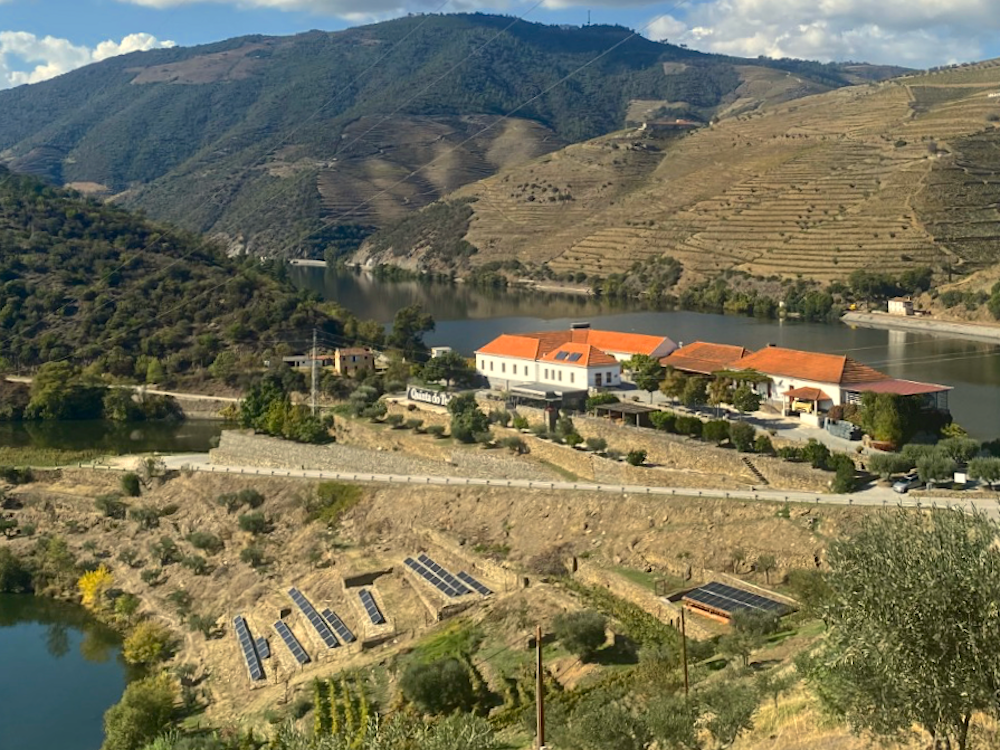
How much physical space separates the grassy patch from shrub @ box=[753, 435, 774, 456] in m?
24.8

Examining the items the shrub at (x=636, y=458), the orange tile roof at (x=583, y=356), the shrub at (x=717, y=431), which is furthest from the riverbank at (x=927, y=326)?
the shrub at (x=636, y=458)

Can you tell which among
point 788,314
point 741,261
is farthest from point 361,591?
point 741,261

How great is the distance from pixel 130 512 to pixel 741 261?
65.5 m

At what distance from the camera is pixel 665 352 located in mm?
38250

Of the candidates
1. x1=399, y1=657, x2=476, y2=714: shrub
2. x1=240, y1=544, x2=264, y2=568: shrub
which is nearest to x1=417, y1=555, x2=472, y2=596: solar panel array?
x1=399, y1=657, x2=476, y2=714: shrub

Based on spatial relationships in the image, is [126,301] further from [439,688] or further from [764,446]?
[439,688]

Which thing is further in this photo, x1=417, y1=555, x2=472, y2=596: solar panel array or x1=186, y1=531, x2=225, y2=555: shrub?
x1=186, y1=531, x2=225, y2=555: shrub

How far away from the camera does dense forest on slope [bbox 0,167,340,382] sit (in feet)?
173

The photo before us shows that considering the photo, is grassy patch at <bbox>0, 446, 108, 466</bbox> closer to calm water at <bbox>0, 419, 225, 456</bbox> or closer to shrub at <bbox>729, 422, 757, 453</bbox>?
calm water at <bbox>0, 419, 225, 456</bbox>

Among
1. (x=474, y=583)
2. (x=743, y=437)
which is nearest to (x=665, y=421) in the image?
(x=743, y=437)

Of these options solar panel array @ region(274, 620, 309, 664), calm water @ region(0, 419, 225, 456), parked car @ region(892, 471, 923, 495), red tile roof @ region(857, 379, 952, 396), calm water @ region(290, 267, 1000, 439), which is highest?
red tile roof @ region(857, 379, 952, 396)

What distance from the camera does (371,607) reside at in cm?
2200

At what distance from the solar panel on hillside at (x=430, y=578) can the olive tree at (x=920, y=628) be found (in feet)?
42.3

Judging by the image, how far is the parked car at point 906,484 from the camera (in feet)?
74.1
